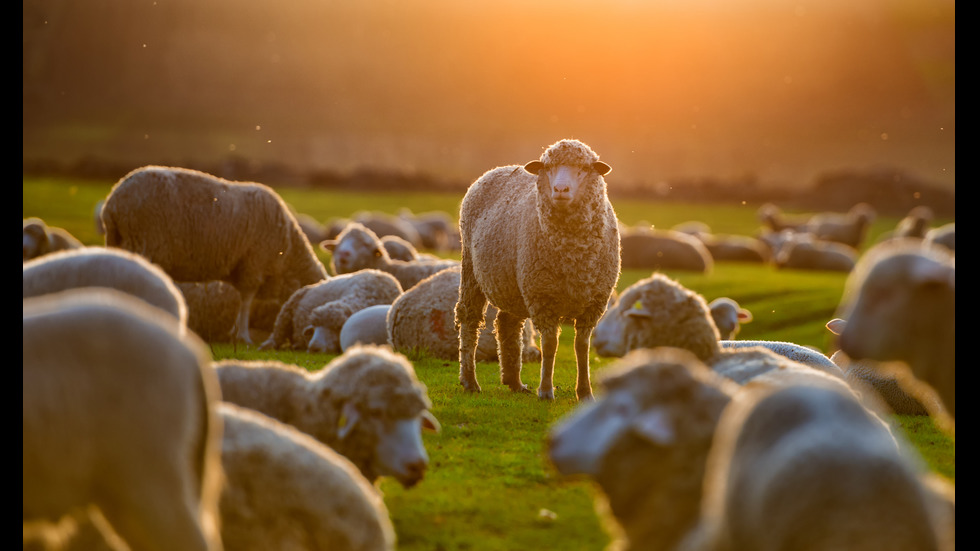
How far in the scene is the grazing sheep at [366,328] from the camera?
12352mm

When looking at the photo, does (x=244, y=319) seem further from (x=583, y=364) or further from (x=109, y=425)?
(x=109, y=425)

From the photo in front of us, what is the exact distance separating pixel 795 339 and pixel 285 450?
13473mm

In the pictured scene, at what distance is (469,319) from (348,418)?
17.9 ft

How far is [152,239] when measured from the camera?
13070 millimetres

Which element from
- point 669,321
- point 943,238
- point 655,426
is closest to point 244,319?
point 669,321

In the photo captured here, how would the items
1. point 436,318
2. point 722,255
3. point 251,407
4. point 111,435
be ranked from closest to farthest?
point 111,435 < point 251,407 < point 436,318 < point 722,255

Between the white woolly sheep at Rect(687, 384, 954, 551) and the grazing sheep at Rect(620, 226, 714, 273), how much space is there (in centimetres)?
2667

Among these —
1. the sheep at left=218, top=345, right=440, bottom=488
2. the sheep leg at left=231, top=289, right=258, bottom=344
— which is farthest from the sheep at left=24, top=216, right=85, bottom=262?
the sheep at left=218, top=345, right=440, bottom=488

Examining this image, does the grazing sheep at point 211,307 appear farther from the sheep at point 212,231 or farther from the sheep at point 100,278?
the sheep at point 100,278

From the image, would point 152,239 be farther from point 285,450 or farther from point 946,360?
point 946,360

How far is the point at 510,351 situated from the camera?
10484 mm

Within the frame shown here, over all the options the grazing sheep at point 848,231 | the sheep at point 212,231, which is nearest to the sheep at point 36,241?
the sheep at point 212,231
